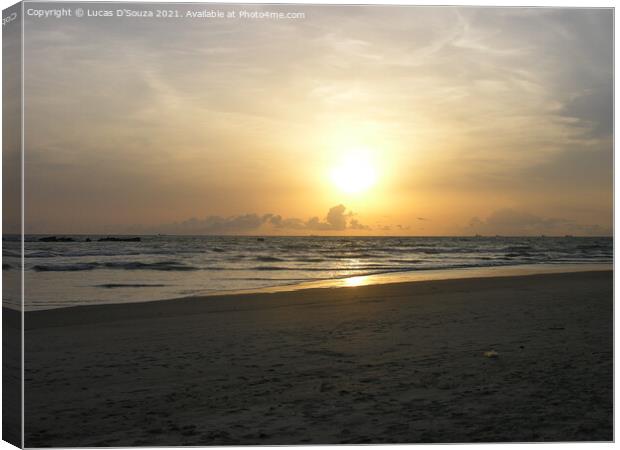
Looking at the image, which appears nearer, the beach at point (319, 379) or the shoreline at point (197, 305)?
the beach at point (319, 379)

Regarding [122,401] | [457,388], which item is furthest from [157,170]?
[457,388]

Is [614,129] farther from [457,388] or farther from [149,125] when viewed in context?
[149,125]

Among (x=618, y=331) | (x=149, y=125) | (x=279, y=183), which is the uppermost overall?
(x=149, y=125)

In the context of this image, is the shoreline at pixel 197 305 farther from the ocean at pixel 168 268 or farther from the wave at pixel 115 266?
the wave at pixel 115 266

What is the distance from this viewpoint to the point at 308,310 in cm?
934

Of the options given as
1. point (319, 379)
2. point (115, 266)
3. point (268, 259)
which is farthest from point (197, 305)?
point (268, 259)

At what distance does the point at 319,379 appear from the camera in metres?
5.29

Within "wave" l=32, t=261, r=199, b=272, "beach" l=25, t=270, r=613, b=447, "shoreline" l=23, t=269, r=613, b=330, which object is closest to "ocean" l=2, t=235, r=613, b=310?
"wave" l=32, t=261, r=199, b=272

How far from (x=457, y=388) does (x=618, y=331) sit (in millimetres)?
1408

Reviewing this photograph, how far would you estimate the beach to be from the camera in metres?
4.58

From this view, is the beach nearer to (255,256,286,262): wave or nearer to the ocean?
the ocean

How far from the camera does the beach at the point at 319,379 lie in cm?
458

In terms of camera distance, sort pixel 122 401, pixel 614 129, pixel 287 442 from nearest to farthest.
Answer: pixel 287 442 → pixel 122 401 → pixel 614 129

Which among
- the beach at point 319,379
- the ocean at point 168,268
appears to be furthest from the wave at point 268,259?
the beach at point 319,379
